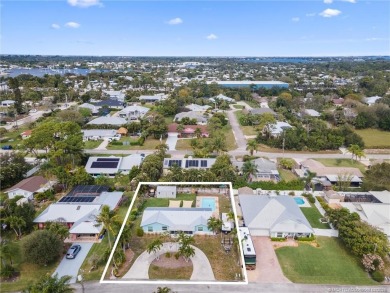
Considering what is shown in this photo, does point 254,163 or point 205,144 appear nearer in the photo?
point 254,163

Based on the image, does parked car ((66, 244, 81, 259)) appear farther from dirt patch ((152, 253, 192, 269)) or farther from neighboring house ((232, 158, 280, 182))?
neighboring house ((232, 158, 280, 182))

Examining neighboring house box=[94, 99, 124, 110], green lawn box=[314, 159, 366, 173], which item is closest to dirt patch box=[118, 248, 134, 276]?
green lawn box=[314, 159, 366, 173]

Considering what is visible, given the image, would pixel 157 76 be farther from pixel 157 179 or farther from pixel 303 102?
pixel 157 179

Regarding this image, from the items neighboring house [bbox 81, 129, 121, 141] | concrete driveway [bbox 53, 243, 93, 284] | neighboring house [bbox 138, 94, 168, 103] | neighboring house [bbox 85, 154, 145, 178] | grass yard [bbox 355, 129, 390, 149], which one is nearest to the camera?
concrete driveway [bbox 53, 243, 93, 284]

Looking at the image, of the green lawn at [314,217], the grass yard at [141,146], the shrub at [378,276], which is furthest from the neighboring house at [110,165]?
the shrub at [378,276]

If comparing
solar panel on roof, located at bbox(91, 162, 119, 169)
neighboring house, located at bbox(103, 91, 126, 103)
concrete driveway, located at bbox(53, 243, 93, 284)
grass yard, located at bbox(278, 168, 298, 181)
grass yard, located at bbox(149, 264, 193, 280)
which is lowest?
grass yard, located at bbox(278, 168, 298, 181)

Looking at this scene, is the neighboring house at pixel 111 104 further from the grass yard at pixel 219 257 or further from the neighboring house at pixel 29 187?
the grass yard at pixel 219 257

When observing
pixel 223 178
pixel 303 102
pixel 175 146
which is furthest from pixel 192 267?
pixel 303 102
